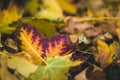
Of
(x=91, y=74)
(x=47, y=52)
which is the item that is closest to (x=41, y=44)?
(x=47, y=52)

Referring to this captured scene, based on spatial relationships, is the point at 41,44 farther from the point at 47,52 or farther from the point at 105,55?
the point at 105,55

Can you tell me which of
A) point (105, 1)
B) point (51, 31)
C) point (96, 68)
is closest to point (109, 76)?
point (96, 68)

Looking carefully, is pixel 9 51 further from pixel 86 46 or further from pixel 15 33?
pixel 86 46

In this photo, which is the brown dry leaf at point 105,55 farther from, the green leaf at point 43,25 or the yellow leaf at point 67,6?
the yellow leaf at point 67,6

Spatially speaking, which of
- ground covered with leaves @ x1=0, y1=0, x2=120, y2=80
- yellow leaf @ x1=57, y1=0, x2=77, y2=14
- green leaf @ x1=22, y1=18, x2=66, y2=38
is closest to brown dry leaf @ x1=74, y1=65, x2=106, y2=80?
ground covered with leaves @ x1=0, y1=0, x2=120, y2=80

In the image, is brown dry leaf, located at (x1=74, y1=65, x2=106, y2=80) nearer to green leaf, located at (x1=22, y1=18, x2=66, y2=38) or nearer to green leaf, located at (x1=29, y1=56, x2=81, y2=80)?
green leaf, located at (x1=29, y1=56, x2=81, y2=80)

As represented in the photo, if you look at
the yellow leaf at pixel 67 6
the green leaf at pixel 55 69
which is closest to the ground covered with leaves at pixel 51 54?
the green leaf at pixel 55 69

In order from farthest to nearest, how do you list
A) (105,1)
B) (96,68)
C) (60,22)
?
(105,1), (60,22), (96,68)

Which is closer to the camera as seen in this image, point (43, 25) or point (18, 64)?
point (18, 64)
